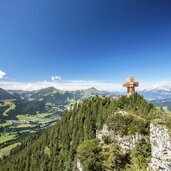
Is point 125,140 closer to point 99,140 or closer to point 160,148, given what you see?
point 99,140

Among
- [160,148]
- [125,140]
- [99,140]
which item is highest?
[160,148]

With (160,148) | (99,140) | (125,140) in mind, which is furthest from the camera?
(99,140)

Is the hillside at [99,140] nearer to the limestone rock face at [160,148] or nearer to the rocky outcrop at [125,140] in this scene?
the rocky outcrop at [125,140]

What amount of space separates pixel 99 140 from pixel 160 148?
25.5 m

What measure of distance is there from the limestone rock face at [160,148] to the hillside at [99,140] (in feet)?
6.26

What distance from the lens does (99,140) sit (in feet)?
225

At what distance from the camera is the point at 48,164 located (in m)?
98.7

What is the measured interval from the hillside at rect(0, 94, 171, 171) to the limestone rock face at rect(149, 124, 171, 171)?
1909mm

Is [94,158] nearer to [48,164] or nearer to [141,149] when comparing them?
[141,149]

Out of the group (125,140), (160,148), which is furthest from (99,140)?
(160,148)

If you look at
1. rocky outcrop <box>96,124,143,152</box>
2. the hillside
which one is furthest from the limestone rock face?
rocky outcrop <box>96,124,143,152</box>

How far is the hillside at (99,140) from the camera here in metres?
56.1

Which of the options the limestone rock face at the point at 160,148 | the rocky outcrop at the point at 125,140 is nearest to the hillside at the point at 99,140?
the rocky outcrop at the point at 125,140

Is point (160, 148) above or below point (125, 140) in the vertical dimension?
above
